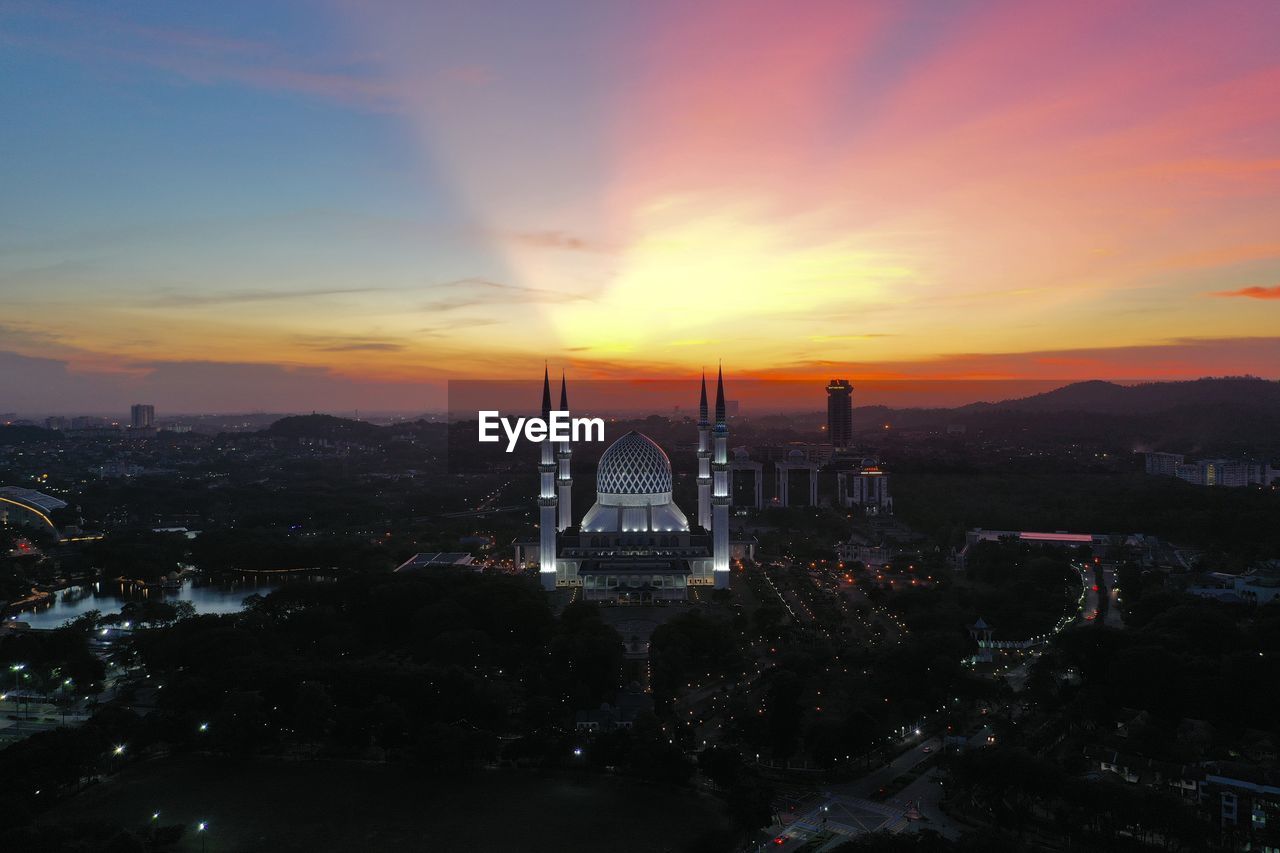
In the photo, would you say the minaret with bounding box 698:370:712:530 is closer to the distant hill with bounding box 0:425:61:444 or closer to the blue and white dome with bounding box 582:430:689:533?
the blue and white dome with bounding box 582:430:689:533

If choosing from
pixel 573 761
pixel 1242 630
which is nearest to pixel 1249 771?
pixel 1242 630

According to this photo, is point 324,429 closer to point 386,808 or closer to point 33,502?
point 33,502

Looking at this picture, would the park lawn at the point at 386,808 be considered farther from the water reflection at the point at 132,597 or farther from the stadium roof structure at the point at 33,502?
the stadium roof structure at the point at 33,502

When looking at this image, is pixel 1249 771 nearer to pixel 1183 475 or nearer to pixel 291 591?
pixel 291 591

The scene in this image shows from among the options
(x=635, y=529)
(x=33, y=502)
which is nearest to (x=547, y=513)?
(x=635, y=529)

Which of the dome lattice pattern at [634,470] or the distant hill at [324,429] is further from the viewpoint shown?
the distant hill at [324,429]

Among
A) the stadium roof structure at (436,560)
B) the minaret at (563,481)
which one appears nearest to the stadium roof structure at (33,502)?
the stadium roof structure at (436,560)
